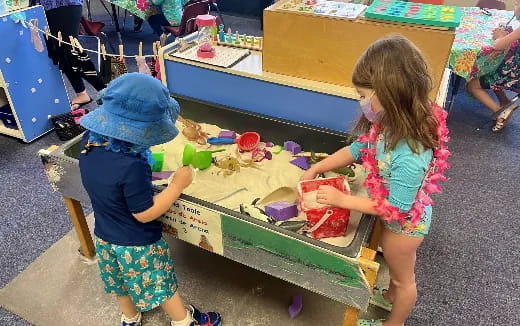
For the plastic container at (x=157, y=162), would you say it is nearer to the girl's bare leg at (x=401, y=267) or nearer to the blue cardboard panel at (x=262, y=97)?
the blue cardboard panel at (x=262, y=97)

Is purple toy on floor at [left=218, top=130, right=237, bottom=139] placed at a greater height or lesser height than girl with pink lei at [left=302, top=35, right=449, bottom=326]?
lesser

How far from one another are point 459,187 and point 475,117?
0.99 metres

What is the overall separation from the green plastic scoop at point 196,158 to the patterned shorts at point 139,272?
A: 1.36 feet

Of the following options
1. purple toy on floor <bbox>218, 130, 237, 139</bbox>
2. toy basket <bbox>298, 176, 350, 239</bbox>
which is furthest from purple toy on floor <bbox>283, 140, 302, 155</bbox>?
→ toy basket <bbox>298, 176, 350, 239</bbox>

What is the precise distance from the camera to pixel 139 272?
4.44 feet

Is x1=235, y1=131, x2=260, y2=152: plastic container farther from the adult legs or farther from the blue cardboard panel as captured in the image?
the adult legs

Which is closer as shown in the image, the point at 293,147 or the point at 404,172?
the point at 404,172

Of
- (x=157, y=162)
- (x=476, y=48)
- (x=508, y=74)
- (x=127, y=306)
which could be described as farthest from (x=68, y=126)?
(x=508, y=74)

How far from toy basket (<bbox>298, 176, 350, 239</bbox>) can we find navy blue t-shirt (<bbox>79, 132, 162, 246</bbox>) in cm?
Answer: 49

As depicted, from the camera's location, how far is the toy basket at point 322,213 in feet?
4.25

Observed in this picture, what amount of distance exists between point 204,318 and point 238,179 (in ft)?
1.75

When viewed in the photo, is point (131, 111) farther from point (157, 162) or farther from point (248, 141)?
point (248, 141)

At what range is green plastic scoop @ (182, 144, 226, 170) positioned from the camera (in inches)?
66.6

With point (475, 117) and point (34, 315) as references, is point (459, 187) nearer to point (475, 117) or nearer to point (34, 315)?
point (475, 117)
